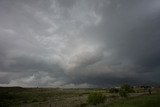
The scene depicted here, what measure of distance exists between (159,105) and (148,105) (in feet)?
6.98

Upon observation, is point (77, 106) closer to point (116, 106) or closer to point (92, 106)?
point (92, 106)

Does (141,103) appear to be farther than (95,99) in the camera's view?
No

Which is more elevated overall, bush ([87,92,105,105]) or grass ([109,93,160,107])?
bush ([87,92,105,105])

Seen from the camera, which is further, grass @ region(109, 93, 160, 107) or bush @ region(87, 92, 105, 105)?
bush @ region(87, 92, 105, 105)

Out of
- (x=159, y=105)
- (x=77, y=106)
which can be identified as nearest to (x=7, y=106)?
(x=77, y=106)

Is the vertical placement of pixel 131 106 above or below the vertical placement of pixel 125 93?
below

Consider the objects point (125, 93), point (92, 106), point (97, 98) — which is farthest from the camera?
point (125, 93)

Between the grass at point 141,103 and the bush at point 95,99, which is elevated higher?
the bush at point 95,99

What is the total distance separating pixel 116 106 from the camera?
4716 cm

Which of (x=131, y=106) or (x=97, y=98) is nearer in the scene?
(x=131, y=106)

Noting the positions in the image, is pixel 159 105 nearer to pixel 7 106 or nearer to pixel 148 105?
pixel 148 105

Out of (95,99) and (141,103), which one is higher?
(95,99)

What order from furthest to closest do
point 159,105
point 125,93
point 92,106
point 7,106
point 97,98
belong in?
point 7,106 → point 125,93 → point 97,98 → point 92,106 → point 159,105

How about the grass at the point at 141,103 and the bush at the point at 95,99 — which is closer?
the grass at the point at 141,103
